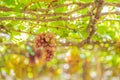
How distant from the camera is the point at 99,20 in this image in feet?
4.70

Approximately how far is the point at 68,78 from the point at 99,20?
4.31m

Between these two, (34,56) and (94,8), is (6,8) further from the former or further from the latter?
(34,56)

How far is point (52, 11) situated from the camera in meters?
1.31

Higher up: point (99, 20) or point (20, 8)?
point (99, 20)

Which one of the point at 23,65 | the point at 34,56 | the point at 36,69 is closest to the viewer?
the point at 34,56

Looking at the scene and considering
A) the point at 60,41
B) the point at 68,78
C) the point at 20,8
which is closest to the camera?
the point at 20,8

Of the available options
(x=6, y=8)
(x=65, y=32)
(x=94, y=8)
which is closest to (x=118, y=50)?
(x=65, y=32)

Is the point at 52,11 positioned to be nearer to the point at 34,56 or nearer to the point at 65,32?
the point at 65,32

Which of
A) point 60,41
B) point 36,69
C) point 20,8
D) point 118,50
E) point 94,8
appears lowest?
point 20,8

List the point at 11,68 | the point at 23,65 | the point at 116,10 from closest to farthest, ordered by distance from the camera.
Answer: the point at 116,10
the point at 11,68
the point at 23,65

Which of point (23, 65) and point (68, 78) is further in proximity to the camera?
point (68, 78)

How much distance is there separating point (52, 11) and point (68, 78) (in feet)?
14.6

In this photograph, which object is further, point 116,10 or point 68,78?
point 68,78

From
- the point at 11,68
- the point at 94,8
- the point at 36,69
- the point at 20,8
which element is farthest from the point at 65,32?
the point at 36,69
